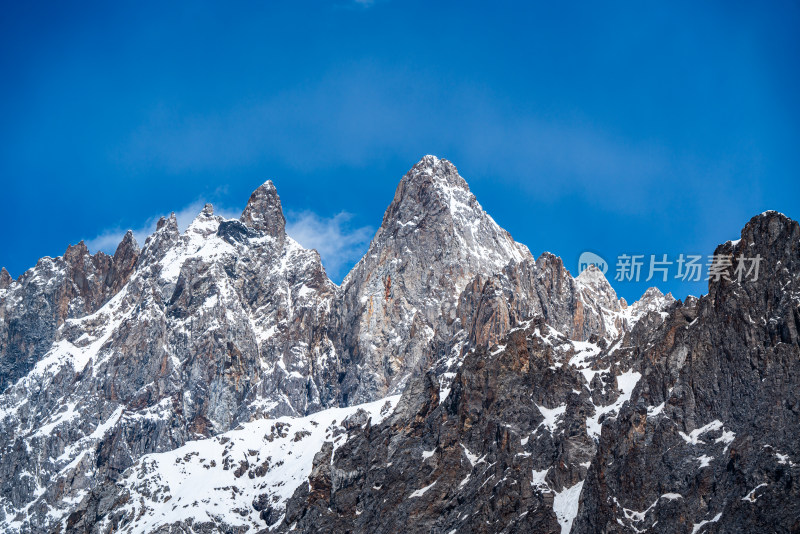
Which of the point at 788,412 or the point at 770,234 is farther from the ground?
the point at 770,234

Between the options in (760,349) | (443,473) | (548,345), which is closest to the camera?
(760,349)

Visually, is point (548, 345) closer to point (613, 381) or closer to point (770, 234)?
point (613, 381)

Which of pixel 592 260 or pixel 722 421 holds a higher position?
pixel 592 260

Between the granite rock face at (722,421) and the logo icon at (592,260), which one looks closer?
the granite rock face at (722,421)

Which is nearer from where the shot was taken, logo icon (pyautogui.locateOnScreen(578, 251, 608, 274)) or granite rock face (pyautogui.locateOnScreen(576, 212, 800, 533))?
granite rock face (pyautogui.locateOnScreen(576, 212, 800, 533))

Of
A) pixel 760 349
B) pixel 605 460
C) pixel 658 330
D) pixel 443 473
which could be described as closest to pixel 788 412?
pixel 760 349

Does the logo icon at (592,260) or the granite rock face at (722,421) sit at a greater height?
the logo icon at (592,260)

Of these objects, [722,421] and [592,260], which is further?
[592,260]

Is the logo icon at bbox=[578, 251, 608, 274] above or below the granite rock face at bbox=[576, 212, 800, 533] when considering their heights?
above

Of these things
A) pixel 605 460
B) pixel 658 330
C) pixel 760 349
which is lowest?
pixel 605 460

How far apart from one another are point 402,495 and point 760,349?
195 feet

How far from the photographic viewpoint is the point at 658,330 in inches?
7160

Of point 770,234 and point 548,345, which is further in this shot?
point 548,345

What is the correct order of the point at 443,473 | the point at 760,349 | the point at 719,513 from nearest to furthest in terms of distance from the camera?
the point at 719,513 < the point at 760,349 < the point at 443,473
